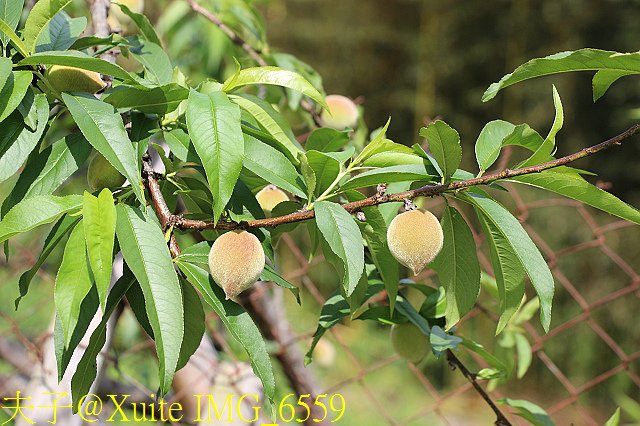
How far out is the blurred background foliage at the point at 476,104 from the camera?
8.41 ft

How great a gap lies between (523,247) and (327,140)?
0.22 meters

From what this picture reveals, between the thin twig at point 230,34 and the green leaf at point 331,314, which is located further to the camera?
the thin twig at point 230,34

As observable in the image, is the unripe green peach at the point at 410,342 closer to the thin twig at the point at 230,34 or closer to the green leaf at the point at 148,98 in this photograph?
the green leaf at the point at 148,98

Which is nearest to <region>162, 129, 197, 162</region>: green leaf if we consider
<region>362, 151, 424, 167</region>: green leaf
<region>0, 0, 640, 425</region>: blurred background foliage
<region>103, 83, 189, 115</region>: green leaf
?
<region>103, 83, 189, 115</region>: green leaf

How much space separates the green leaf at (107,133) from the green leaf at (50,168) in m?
0.04

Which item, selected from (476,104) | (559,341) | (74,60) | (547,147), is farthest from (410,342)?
(476,104)

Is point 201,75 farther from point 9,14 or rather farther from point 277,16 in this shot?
point 277,16

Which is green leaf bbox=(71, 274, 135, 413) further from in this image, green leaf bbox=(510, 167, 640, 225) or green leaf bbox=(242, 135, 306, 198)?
green leaf bbox=(510, 167, 640, 225)

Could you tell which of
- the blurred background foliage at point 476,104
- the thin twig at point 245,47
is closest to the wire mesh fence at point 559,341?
the blurred background foliage at point 476,104

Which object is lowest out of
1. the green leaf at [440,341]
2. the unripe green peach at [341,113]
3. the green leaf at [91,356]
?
the green leaf at [440,341]

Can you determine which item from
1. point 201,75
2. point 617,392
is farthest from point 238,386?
point 617,392

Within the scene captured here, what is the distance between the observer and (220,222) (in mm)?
465

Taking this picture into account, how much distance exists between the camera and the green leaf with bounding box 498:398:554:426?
0.66 metres

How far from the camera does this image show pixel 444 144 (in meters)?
0.44
